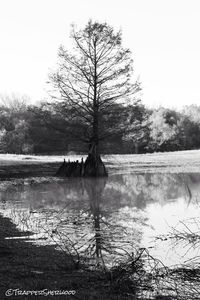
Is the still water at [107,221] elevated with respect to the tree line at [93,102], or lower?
lower

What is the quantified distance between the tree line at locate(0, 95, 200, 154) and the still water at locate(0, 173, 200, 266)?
14.4 m

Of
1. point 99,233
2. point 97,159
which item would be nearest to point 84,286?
point 99,233

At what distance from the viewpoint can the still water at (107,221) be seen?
8.04 m

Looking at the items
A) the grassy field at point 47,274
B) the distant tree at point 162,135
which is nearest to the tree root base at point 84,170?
the grassy field at point 47,274

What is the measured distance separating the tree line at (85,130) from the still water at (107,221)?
14396 millimetres

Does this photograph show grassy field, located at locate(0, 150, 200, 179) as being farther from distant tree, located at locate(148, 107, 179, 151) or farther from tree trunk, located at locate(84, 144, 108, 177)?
distant tree, located at locate(148, 107, 179, 151)

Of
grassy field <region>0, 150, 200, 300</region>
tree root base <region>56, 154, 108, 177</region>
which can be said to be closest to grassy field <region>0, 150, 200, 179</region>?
tree root base <region>56, 154, 108, 177</region>

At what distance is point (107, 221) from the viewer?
37.9 ft

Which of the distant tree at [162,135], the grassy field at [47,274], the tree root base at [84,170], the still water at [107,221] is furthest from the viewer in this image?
the distant tree at [162,135]

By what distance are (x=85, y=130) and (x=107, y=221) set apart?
70.4ft

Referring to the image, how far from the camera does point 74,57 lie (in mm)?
33031

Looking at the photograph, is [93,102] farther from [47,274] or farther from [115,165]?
[47,274]

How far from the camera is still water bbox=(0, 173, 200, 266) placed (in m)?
8.04

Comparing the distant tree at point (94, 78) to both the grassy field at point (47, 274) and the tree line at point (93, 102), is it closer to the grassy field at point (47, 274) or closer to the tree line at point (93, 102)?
the tree line at point (93, 102)
